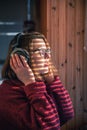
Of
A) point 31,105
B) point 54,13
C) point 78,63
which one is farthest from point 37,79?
point 78,63

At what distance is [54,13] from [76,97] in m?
0.95

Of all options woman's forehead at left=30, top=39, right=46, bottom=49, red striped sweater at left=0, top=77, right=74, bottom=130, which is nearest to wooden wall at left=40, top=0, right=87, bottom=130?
woman's forehead at left=30, top=39, right=46, bottom=49

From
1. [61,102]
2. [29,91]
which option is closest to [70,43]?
[61,102]

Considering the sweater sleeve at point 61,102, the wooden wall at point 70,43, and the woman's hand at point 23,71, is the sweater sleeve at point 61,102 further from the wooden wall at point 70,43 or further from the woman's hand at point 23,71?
the wooden wall at point 70,43

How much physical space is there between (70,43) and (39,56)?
181 centimetres

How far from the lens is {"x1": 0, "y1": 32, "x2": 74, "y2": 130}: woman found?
1006mm

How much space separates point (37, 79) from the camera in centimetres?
106

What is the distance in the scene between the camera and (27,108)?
101cm

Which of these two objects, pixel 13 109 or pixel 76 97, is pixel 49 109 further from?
pixel 76 97

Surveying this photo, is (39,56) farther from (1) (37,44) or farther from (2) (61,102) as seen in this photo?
(2) (61,102)

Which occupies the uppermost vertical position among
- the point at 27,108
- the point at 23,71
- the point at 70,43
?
the point at 23,71

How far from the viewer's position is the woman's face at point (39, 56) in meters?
1.05

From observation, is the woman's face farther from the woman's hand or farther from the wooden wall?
the wooden wall

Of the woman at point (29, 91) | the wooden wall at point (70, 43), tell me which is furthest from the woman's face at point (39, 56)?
the wooden wall at point (70, 43)
